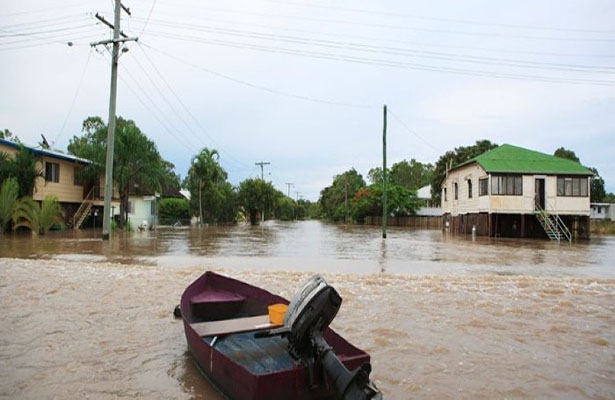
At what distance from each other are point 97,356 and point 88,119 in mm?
51918

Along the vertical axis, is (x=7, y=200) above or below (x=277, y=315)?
above

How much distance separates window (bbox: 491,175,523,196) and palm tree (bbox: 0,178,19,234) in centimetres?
2848

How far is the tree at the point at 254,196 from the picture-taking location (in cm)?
6178

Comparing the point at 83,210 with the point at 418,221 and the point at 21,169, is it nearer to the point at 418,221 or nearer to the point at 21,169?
the point at 21,169

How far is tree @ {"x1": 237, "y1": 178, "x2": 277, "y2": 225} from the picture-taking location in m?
61.8

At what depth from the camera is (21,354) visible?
623 cm

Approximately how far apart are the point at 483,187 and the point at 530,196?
10.00 feet

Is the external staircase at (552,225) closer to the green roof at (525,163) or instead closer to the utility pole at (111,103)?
the green roof at (525,163)

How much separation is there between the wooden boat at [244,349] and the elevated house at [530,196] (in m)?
28.7

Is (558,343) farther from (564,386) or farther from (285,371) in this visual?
(285,371)

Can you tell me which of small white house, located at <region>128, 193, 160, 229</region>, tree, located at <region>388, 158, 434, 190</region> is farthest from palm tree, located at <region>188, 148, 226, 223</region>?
tree, located at <region>388, 158, 434, 190</region>

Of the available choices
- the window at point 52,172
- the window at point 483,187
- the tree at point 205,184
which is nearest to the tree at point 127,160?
the window at point 52,172

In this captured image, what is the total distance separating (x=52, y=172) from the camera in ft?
100

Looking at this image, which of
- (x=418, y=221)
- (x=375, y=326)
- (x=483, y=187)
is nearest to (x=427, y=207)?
(x=418, y=221)
